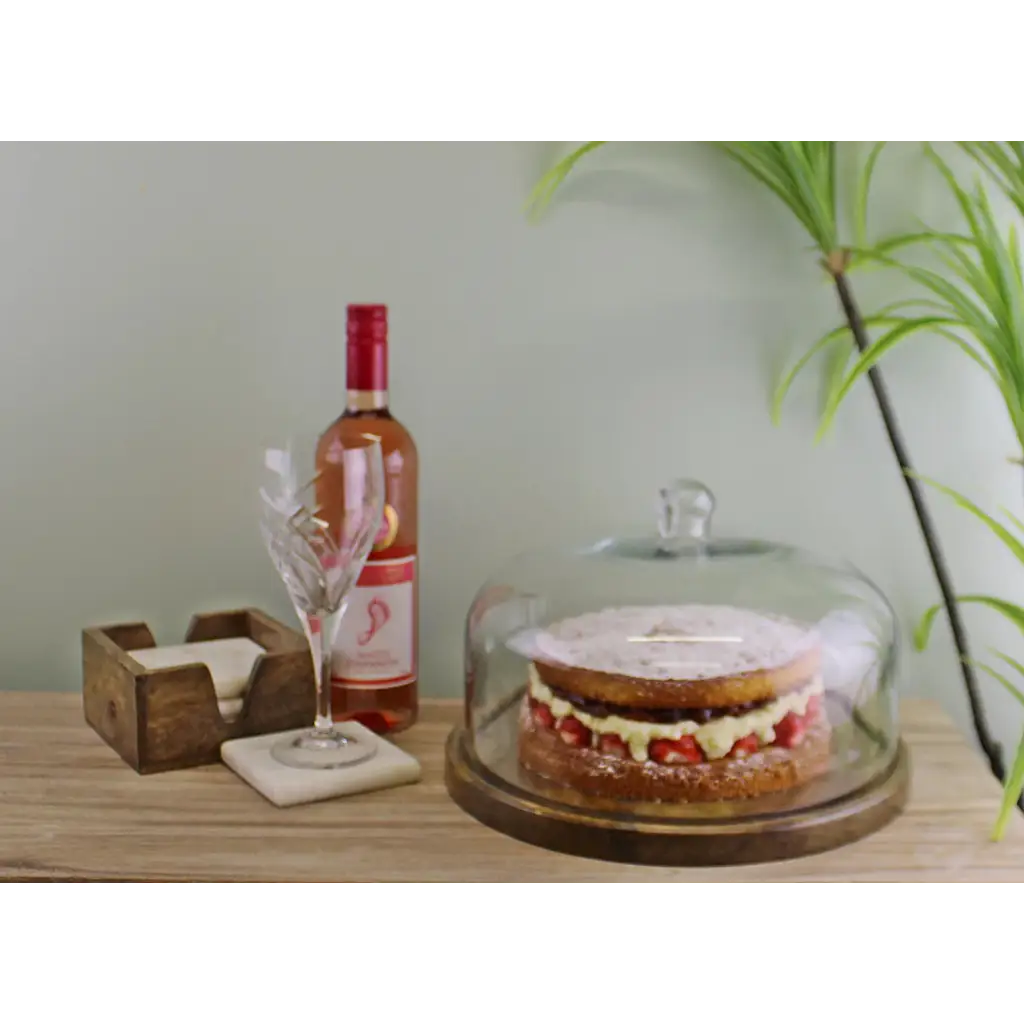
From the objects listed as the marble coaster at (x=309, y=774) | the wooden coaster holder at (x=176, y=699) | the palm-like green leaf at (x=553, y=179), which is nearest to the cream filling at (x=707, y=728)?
the marble coaster at (x=309, y=774)

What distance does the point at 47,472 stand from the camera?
1.30m

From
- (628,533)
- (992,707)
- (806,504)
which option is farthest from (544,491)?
(992,707)

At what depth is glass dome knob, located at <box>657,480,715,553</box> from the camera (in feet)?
3.58

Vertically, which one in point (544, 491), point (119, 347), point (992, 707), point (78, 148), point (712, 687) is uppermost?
point (78, 148)

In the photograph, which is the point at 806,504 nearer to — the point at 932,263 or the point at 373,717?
the point at 932,263

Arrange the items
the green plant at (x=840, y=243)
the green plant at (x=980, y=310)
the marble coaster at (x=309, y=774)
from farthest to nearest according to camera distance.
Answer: the green plant at (x=840, y=243) < the green plant at (x=980, y=310) < the marble coaster at (x=309, y=774)

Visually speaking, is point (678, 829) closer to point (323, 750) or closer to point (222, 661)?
point (323, 750)

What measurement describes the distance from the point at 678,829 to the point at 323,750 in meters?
0.33

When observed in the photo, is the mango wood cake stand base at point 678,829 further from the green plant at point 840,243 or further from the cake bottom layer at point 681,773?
the green plant at point 840,243

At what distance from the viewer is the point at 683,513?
3.59 ft

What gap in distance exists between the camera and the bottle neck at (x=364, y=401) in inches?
44.4

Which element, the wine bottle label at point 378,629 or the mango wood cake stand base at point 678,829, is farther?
the wine bottle label at point 378,629

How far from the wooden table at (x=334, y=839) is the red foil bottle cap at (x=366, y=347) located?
13.9 inches

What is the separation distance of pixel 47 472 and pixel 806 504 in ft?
2.67
